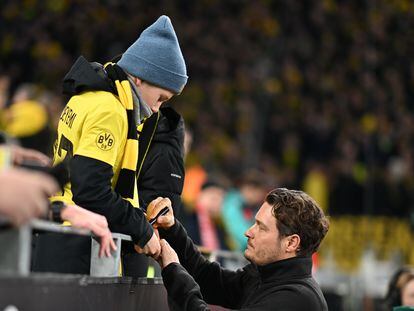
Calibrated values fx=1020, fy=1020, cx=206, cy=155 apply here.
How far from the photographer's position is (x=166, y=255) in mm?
4227

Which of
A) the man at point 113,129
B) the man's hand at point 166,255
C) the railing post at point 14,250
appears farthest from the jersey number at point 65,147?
the railing post at point 14,250

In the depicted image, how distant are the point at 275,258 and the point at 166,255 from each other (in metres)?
0.46

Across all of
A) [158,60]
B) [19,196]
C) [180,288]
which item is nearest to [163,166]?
[158,60]

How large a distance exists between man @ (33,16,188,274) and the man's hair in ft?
1.81

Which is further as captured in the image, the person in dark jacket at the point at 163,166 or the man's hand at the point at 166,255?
the person in dark jacket at the point at 163,166

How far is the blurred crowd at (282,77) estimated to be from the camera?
14992 mm

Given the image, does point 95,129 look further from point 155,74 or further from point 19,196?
point 19,196

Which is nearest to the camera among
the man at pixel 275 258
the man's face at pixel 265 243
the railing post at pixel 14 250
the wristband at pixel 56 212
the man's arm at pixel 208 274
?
the railing post at pixel 14 250

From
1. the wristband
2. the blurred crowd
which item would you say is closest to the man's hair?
the wristband

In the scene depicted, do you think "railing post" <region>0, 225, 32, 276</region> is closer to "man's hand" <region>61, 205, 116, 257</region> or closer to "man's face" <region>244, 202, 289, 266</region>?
"man's hand" <region>61, 205, 116, 257</region>

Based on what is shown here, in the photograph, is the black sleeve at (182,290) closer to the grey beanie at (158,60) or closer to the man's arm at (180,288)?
the man's arm at (180,288)

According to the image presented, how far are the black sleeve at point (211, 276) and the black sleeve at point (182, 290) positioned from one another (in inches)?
18.4

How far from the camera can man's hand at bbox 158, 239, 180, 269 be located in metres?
4.20

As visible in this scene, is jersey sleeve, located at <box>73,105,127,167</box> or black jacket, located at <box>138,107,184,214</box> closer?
jersey sleeve, located at <box>73,105,127,167</box>
